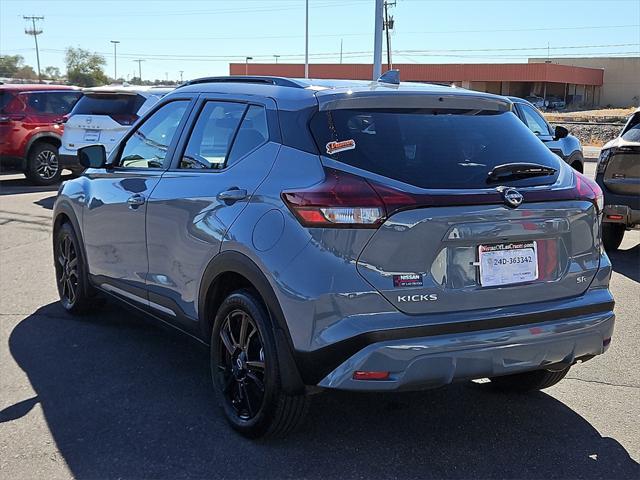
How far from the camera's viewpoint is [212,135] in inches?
169

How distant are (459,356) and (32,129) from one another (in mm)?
12978

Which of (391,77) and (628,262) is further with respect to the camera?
(628,262)

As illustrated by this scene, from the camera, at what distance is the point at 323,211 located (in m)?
3.28

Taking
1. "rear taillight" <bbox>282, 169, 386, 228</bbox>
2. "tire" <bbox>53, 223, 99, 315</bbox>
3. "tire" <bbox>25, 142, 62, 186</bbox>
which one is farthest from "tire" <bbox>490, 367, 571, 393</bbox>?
"tire" <bbox>25, 142, 62, 186</bbox>

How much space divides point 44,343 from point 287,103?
9.29 feet

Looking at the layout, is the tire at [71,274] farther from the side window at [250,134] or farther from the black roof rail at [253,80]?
the side window at [250,134]

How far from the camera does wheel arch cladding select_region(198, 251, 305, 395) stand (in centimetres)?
345

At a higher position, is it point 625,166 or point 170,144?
point 170,144

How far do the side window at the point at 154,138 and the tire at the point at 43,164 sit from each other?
9.91 meters

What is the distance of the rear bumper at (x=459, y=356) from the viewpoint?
10.6 ft

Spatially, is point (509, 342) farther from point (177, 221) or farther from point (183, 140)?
point (183, 140)

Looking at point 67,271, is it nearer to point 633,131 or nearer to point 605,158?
point 605,158

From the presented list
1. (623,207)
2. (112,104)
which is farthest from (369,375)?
(112,104)

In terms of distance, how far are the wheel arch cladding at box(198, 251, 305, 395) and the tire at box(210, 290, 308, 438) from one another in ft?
0.19
